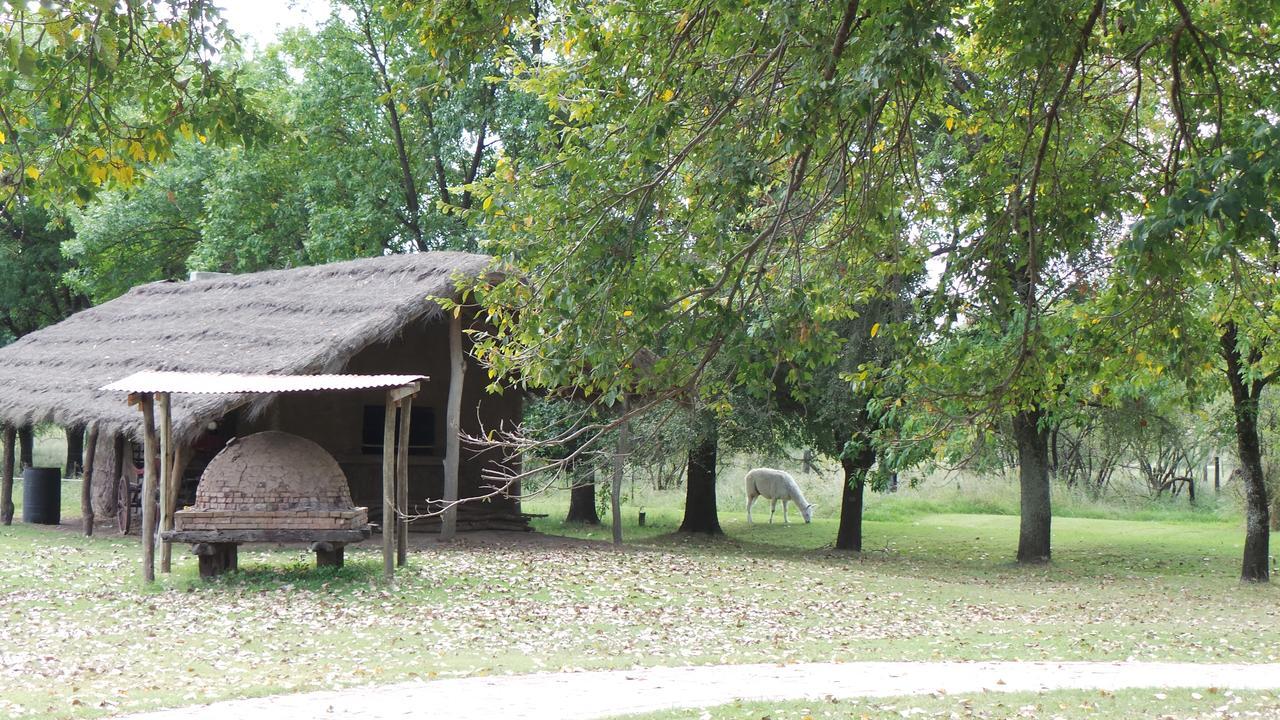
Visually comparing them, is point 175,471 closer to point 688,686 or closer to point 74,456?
point 688,686

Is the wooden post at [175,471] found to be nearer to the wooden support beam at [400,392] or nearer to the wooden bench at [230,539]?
the wooden bench at [230,539]

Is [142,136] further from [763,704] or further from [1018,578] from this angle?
[1018,578]

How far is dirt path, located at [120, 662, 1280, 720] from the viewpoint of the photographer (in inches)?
302

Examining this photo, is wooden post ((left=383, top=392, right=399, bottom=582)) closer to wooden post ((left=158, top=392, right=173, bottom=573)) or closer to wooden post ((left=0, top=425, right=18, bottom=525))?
wooden post ((left=158, top=392, right=173, bottom=573))

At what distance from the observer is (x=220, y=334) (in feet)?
65.3

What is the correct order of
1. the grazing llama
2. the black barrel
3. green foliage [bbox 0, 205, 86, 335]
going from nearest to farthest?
the black barrel < the grazing llama < green foliage [bbox 0, 205, 86, 335]

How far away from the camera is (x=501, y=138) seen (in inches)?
1008

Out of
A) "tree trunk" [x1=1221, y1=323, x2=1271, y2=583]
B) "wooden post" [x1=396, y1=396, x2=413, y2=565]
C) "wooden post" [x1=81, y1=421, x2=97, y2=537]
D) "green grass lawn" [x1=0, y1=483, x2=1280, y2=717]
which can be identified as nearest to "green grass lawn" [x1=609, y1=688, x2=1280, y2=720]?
"green grass lawn" [x1=0, y1=483, x2=1280, y2=717]

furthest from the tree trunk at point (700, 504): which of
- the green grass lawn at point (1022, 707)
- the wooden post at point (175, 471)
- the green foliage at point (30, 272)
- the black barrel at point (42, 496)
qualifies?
the green foliage at point (30, 272)

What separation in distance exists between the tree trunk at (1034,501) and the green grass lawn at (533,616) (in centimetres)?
71

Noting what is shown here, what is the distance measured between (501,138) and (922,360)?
18.1 meters

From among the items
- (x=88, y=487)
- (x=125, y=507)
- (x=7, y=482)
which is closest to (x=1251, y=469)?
(x=125, y=507)

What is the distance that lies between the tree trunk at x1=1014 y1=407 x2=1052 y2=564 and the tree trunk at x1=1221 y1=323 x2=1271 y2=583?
322 centimetres

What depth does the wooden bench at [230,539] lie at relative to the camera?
13.0 meters
